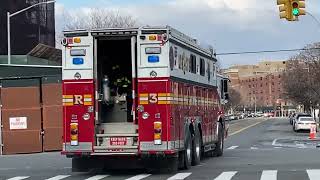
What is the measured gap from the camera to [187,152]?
722 inches

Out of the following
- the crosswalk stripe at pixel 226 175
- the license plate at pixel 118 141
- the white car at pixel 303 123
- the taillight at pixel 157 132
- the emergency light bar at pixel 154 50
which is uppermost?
the emergency light bar at pixel 154 50

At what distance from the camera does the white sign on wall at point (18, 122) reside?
97.5ft

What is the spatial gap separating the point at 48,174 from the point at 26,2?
161ft

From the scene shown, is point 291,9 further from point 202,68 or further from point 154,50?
point 154,50

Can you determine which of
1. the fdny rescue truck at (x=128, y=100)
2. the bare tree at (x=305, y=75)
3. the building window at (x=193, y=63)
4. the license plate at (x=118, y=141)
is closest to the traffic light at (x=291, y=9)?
the building window at (x=193, y=63)

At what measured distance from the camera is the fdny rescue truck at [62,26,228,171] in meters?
16.4

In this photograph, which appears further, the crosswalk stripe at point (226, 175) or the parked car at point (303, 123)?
the parked car at point (303, 123)

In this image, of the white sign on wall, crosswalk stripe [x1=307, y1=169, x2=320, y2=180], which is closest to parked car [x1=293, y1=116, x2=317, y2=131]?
the white sign on wall

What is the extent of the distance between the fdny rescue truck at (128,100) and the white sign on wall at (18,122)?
40.9 ft

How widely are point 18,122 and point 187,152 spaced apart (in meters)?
13.5

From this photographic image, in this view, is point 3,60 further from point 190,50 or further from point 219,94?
point 190,50

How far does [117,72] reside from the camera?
1853 centimetres

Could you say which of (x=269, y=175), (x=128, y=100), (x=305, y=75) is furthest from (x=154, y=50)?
(x=305, y=75)

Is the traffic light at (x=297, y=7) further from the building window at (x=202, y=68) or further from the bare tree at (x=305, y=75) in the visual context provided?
the bare tree at (x=305, y=75)
